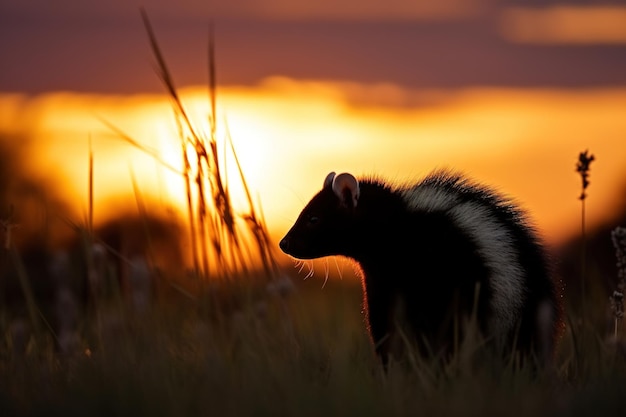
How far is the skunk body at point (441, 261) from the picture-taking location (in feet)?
20.7

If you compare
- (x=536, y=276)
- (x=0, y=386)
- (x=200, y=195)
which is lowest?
(x=0, y=386)

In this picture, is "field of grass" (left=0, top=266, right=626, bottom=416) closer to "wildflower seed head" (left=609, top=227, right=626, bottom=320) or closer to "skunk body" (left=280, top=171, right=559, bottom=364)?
"wildflower seed head" (left=609, top=227, right=626, bottom=320)

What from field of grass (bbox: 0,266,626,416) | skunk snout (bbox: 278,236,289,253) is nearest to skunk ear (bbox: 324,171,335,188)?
skunk snout (bbox: 278,236,289,253)

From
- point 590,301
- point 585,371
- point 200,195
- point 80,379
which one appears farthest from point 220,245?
point 590,301

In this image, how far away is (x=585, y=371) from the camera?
593 cm

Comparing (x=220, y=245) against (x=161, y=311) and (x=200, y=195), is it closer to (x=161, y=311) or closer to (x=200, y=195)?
(x=200, y=195)

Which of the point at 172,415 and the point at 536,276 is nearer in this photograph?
the point at 172,415

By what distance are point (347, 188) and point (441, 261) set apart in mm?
1135

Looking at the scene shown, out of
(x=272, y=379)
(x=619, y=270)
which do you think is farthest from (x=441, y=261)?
(x=272, y=379)

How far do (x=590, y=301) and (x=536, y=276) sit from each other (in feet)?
5.27

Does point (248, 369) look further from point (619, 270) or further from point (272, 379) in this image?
point (619, 270)

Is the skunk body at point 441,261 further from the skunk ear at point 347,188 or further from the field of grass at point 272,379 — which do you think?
the field of grass at point 272,379

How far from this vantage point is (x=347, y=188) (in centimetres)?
752

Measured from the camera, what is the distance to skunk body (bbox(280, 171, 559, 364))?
20.7 ft
